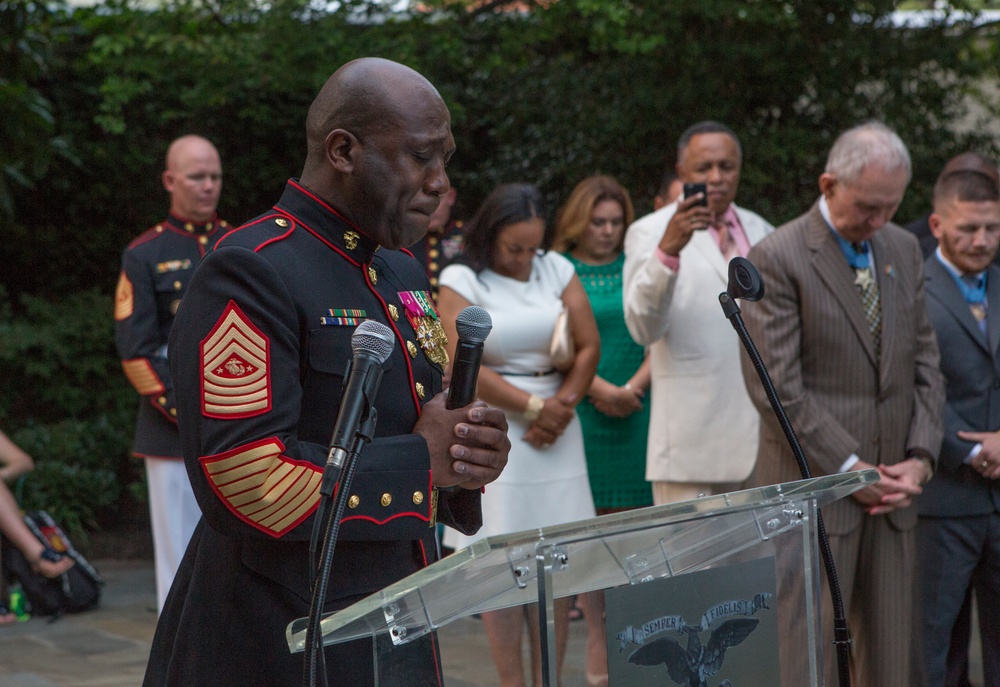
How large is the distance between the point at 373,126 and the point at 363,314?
32 cm

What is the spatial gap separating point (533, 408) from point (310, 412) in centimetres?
266

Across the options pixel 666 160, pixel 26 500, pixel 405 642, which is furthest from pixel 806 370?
→ pixel 26 500

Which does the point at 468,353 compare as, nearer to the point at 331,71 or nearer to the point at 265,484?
the point at 265,484

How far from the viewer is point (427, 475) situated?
78.5 inches

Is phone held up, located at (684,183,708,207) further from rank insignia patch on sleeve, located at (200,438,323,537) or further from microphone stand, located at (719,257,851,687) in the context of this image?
rank insignia patch on sleeve, located at (200,438,323,537)

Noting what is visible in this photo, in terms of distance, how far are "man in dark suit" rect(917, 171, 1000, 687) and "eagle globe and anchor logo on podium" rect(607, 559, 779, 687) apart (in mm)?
2562

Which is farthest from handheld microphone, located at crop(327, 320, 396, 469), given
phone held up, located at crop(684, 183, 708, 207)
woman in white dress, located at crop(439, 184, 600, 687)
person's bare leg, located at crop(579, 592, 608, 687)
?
woman in white dress, located at crop(439, 184, 600, 687)

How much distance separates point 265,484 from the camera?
6.12 ft

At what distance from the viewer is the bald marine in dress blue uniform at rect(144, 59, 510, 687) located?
189 centimetres

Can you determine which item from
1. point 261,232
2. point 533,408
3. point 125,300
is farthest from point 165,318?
point 261,232

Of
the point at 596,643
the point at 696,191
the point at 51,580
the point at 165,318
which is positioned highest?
the point at 696,191

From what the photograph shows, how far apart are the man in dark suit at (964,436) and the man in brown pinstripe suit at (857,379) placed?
1.53ft

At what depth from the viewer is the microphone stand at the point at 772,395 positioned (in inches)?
94.1

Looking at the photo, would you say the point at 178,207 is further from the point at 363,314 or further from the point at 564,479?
the point at 363,314
